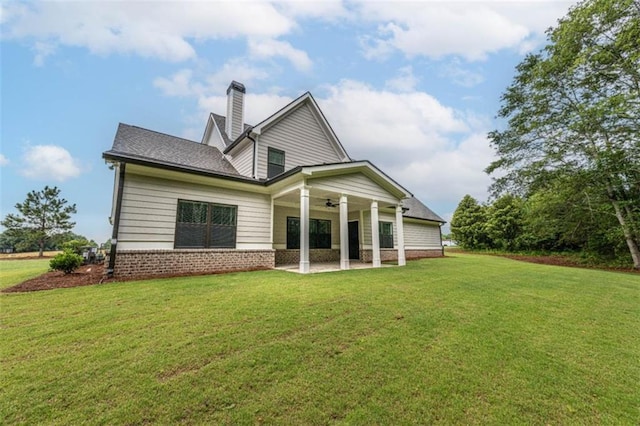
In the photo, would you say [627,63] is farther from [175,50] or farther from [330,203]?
[175,50]

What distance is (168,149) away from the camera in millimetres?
9969

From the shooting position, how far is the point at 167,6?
308 inches

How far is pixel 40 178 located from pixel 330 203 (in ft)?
106

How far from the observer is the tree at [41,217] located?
24016mm

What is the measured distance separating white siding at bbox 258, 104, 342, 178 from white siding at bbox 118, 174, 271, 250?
2.57 metres

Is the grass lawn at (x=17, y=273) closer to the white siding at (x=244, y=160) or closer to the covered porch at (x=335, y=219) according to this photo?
the covered porch at (x=335, y=219)

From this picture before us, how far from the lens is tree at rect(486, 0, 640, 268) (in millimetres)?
11203

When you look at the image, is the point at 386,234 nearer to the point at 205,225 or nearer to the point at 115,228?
the point at 205,225

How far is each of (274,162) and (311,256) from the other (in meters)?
4.91

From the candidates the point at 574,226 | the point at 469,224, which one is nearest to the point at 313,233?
the point at 574,226

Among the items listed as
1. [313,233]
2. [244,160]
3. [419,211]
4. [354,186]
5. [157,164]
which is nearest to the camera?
[157,164]

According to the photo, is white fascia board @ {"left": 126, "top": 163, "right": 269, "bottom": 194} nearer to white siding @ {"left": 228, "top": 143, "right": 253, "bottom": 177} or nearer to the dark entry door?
white siding @ {"left": 228, "top": 143, "right": 253, "bottom": 177}

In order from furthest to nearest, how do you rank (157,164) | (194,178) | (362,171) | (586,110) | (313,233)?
(313,233) → (586,110) → (362,171) → (194,178) → (157,164)

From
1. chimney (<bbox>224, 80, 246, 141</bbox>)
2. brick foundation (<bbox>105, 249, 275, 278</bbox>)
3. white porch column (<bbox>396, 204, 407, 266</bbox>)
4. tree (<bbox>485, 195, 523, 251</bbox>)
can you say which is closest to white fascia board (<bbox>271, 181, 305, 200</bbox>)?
brick foundation (<bbox>105, 249, 275, 278</bbox>)
